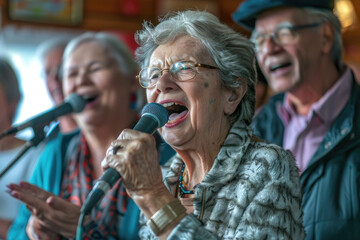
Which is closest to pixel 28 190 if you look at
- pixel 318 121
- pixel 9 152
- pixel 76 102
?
pixel 76 102

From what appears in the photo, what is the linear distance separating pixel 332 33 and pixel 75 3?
307cm

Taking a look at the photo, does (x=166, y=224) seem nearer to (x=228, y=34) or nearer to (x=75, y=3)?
(x=228, y=34)

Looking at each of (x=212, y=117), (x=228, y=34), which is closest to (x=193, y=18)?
(x=228, y=34)

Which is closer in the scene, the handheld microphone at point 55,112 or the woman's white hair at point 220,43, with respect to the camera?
the woman's white hair at point 220,43

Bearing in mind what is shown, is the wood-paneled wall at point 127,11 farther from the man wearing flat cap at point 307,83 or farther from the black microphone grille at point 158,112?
the black microphone grille at point 158,112

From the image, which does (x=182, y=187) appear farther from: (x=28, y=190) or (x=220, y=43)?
(x=28, y=190)

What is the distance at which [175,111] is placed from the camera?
3.88 ft

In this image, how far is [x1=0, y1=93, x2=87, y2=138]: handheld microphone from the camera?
1422 millimetres

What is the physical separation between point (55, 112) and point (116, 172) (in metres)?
0.67

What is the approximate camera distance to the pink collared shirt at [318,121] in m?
1.74

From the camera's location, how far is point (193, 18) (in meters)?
1.23

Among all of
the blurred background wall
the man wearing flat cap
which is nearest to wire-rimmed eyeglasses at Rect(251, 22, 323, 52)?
the man wearing flat cap

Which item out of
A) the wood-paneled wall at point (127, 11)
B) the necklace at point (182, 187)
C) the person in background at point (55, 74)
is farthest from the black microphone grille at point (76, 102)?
the wood-paneled wall at point (127, 11)

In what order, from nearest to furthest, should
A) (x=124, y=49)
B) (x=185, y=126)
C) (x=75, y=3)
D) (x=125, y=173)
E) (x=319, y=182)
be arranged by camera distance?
(x=125, y=173) < (x=185, y=126) < (x=319, y=182) < (x=124, y=49) < (x=75, y=3)
